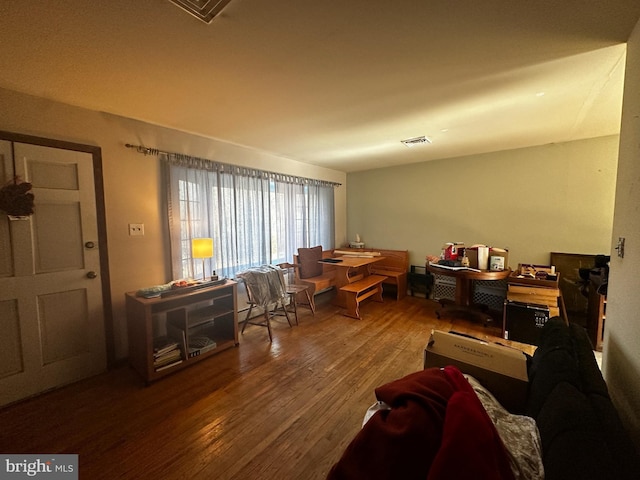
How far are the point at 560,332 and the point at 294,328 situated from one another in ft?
8.43

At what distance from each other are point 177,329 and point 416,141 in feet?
11.1

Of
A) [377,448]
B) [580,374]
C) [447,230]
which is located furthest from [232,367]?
[447,230]

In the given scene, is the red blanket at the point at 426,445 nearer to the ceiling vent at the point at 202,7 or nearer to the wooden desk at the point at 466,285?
the ceiling vent at the point at 202,7

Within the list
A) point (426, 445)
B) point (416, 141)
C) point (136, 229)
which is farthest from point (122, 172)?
point (416, 141)

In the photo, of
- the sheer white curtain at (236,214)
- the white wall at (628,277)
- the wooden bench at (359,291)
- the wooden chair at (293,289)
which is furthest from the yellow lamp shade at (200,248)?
the white wall at (628,277)

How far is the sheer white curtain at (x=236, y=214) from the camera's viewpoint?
277 cm

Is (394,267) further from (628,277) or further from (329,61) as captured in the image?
(329,61)

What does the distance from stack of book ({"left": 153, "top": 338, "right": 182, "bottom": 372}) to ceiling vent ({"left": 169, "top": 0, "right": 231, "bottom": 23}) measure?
243 centimetres

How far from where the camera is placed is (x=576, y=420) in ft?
2.50

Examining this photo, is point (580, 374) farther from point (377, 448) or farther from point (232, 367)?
point (232, 367)

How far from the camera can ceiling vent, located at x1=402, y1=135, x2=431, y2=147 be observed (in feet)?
10.1

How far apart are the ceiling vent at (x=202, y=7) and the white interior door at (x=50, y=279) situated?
69.9 inches

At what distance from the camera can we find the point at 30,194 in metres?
1.91

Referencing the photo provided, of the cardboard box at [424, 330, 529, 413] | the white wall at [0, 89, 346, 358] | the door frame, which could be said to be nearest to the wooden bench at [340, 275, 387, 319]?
the cardboard box at [424, 330, 529, 413]
